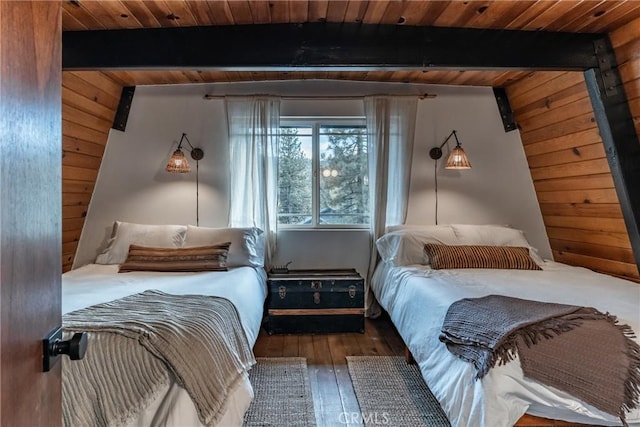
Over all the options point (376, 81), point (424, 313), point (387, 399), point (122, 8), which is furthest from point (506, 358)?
point (376, 81)

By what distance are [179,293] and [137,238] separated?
49.7 inches

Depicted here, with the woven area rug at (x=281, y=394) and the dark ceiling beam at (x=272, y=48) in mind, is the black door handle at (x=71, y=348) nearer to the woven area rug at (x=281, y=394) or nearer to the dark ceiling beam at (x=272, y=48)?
the woven area rug at (x=281, y=394)

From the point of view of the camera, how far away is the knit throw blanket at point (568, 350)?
4.97ft

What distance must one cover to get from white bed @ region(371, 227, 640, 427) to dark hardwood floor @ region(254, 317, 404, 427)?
1.02 feet

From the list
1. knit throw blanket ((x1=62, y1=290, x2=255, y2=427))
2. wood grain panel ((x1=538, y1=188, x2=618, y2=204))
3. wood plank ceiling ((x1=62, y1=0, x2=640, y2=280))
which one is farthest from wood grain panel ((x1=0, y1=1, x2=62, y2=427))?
wood grain panel ((x1=538, y1=188, x2=618, y2=204))

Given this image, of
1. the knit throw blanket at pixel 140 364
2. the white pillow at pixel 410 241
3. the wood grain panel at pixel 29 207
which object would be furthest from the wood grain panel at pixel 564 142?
the wood grain panel at pixel 29 207

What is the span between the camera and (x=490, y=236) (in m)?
3.35

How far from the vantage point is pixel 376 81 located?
363cm

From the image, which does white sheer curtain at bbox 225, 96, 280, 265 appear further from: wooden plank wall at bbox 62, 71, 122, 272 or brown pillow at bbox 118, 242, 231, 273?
wooden plank wall at bbox 62, 71, 122, 272

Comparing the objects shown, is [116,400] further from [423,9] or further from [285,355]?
[423,9]

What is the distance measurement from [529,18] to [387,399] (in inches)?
93.6

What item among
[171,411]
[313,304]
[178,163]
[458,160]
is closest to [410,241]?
[458,160]

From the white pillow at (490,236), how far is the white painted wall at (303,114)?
306mm

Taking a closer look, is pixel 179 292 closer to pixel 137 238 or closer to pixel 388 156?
pixel 137 238
